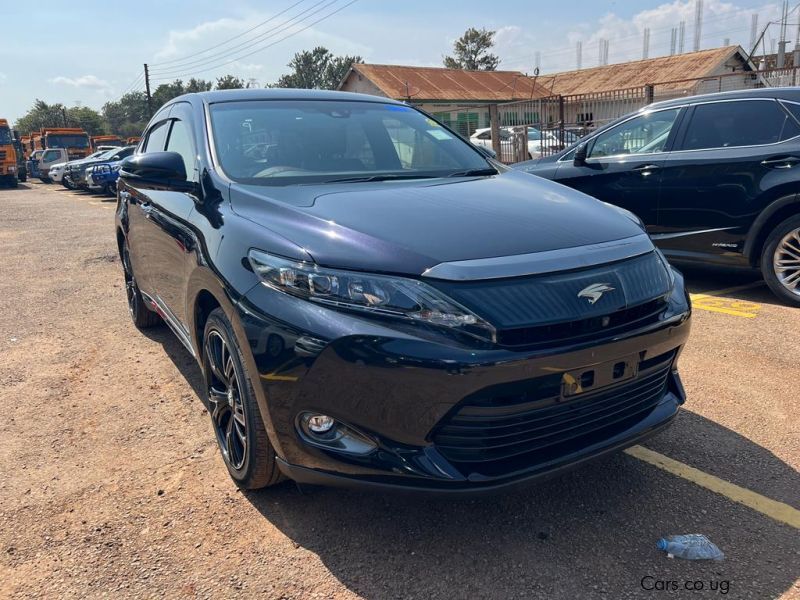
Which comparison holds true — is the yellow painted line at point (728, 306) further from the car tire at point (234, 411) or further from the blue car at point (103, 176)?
the blue car at point (103, 176)

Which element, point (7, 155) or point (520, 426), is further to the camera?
point (7, 155)

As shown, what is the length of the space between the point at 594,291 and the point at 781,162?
3727 millimetres

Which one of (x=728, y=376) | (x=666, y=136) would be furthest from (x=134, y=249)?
(x=666, y=136)

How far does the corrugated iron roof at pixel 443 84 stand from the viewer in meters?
33.4

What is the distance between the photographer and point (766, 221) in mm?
5043

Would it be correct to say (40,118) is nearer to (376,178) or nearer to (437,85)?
(437,85)

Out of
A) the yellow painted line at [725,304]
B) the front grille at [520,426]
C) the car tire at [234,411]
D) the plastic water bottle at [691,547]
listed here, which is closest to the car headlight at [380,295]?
the front grille at [520,426]

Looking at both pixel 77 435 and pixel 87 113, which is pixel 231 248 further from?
pixel 87 113

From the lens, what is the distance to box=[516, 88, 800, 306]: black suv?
4980 mm

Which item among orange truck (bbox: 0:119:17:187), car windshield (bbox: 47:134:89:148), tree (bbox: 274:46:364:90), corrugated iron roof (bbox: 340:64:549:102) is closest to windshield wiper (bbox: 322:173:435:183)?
corrugated iron roof (bbox: 340:64:549:102)

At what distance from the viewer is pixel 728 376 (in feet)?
12.5

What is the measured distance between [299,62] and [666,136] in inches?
3089

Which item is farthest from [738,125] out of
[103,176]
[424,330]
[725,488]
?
[103,176]

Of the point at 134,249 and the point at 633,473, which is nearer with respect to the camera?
the point at 633,473
